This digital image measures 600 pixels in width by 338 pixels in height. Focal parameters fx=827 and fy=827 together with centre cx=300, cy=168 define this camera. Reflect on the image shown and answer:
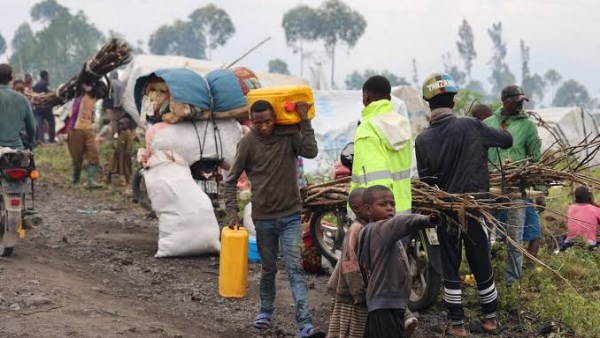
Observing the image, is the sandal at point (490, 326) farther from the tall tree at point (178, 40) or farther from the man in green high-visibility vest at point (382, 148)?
the tall tree at point (178, 40)

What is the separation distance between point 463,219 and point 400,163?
0.59 metres

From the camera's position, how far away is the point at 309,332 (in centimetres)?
557

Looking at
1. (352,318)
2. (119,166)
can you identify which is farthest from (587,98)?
(352,318)

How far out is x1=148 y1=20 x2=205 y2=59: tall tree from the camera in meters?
113

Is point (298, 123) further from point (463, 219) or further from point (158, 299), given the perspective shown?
point (158, 299)

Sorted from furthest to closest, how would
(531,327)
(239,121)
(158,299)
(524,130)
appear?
(239,121)
(524,130)
(158,299)
(531,327)

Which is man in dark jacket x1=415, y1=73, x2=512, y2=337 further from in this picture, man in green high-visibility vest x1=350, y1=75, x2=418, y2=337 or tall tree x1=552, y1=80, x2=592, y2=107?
tall tree x1=552, y1=80, x2=592, y2=107

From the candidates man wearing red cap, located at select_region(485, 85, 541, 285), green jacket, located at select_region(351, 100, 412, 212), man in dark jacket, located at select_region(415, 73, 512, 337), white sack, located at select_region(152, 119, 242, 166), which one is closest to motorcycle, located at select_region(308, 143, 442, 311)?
man in dark jacket, located at select_region(415, 73, 512, 337)

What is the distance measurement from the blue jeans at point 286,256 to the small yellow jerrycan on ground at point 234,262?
31 cm

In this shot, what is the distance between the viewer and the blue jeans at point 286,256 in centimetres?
572

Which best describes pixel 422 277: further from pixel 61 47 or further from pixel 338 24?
pixel 338 24

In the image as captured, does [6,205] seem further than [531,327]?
Yes

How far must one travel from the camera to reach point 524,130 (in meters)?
7.21

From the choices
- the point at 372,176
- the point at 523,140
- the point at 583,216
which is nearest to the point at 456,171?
the point at 372,176
